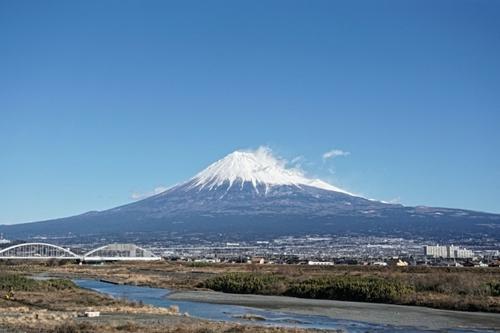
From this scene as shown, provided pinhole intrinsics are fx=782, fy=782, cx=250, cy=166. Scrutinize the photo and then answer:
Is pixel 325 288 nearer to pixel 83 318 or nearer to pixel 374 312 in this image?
pixel 374 312

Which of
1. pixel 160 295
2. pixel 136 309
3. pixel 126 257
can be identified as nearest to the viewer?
pixel 136 309

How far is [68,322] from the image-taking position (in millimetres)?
26125

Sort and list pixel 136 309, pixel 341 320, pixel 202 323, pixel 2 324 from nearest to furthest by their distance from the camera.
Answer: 1. pixel 2 324
2. pixel 202 323
3. pixel 341 320
4. pixel 136 309

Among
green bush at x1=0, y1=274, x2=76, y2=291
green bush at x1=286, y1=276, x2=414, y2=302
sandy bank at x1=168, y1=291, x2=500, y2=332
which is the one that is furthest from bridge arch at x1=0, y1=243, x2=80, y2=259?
sandy bank at x1=168, y1=291, x2=500, y2=332

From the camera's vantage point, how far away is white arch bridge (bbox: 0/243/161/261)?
141 m

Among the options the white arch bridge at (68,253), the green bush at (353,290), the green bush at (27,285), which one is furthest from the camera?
the white arch bridge at (68,253)

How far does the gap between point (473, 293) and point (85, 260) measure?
102222mm

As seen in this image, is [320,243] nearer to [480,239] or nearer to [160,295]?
[480,239]

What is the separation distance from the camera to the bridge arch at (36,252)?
469 feet

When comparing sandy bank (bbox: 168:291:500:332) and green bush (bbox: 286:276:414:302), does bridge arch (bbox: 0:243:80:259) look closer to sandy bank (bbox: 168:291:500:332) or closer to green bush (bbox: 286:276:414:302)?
green bush (bbox: 286:276:414:302)

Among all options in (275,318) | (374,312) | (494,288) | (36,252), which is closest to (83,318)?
(275,318)

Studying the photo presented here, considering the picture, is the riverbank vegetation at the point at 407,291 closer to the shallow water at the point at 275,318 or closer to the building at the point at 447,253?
the shallow water at the point at 275,318

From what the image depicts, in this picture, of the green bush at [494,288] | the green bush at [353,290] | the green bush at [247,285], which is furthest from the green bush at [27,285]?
the green bush at [494,288]

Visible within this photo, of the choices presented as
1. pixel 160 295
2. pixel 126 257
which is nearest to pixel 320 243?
pixel 126 257
